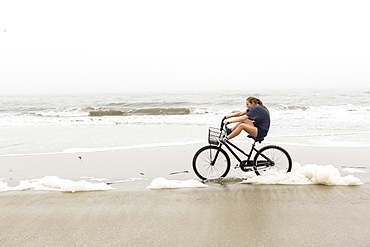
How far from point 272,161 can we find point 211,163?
3.54ft

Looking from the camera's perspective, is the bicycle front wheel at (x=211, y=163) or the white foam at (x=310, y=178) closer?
the white foam at (x=310, y=178)

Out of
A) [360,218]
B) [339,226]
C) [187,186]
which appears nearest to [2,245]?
[187,186]

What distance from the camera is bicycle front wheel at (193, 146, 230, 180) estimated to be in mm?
5652

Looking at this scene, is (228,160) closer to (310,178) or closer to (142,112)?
(310,178)

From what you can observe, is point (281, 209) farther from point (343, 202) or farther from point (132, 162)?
point (132, 162)

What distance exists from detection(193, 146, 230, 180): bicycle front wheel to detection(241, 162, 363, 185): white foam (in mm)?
540

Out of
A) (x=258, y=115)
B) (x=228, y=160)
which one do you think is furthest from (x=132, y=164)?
(x=258, y=115)

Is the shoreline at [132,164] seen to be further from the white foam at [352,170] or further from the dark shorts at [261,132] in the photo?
the dark shorts at [261,132]

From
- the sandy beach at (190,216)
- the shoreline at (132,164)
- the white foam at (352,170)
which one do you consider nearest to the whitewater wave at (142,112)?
the shoreline at (132,164)

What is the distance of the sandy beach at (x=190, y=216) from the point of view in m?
3.17

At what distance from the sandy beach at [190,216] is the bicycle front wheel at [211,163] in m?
0.36

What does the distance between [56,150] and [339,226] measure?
23.9ft

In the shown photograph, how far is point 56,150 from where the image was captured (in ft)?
28.0

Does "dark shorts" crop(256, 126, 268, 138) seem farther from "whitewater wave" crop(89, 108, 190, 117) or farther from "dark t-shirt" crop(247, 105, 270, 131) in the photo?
"whitewater wave" crop(89, 108, 190, 117)
